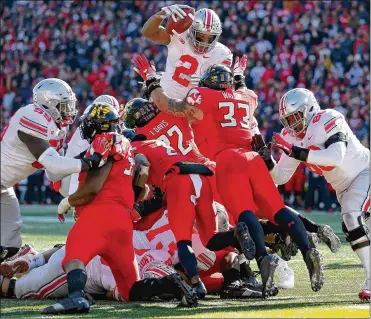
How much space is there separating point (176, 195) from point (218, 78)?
1.06 metres

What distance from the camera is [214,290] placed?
773cm

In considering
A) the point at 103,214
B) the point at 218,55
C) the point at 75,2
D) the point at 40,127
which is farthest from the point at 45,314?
the point at 75,2

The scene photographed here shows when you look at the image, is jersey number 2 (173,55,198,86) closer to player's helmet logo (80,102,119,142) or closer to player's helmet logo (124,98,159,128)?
player's helmet logo (124,98,159,128)

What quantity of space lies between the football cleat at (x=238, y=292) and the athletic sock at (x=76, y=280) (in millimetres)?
1328

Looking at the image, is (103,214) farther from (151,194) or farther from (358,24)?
(358,24)

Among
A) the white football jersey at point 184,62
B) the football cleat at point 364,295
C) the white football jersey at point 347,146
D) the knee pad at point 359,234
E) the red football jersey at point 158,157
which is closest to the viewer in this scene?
Result: the football cleat at point 364,295

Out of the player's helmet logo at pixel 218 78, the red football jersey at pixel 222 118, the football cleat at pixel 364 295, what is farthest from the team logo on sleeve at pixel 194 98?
the football cleat at pixel 364 295

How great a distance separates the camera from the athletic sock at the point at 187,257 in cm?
707

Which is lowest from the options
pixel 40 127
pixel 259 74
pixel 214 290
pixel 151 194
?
pixel 259 74

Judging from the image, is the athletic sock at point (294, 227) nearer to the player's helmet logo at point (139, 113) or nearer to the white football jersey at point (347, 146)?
the white football jersey at point (347, 146)

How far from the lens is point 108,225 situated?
6.77m

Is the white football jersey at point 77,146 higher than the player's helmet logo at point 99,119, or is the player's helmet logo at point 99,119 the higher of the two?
the player's helmet logo at point 99,119

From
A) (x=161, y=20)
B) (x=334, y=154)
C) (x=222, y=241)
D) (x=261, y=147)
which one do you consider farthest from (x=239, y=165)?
(x=161, y=20)

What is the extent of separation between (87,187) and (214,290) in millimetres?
1489
